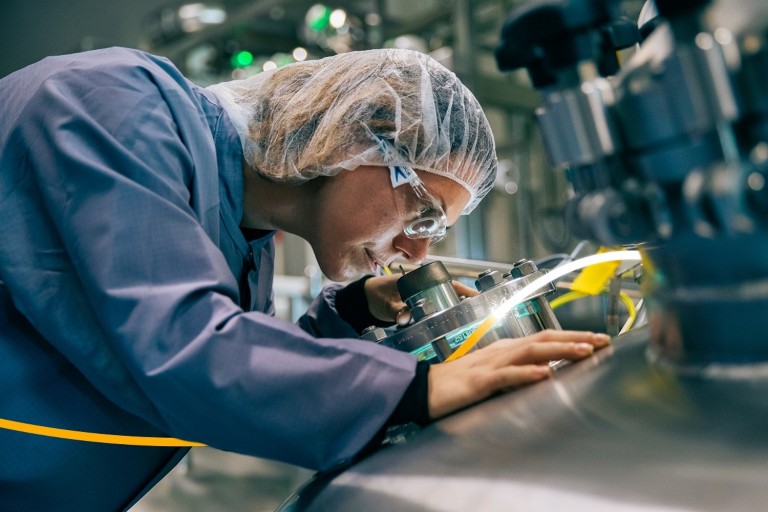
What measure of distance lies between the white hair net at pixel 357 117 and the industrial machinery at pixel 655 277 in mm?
448

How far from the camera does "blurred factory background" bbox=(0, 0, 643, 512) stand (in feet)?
8.22

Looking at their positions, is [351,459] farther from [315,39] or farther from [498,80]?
[315,39]

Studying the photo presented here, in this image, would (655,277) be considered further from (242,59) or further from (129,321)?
(242,59)

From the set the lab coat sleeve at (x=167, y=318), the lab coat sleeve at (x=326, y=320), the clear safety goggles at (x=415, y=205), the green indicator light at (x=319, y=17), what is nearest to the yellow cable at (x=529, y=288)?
the lab coat sleeve at (x=167, y=318)

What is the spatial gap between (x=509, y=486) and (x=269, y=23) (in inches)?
168

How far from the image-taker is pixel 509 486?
402mm

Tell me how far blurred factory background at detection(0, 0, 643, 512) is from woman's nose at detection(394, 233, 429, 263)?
1359 millimetres

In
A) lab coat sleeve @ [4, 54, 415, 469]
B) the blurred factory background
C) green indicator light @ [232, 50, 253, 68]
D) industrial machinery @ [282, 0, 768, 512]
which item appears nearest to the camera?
industrial machinery @ [282, 0, 768, 512]

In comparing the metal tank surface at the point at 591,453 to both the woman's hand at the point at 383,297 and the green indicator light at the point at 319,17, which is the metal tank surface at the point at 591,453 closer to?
the woman's hand at the point at 383,297

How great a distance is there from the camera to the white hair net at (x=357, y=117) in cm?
89

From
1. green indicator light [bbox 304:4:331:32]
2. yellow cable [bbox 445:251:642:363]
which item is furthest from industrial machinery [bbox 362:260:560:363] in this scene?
green indicator light [bbox 304:4:331:32]

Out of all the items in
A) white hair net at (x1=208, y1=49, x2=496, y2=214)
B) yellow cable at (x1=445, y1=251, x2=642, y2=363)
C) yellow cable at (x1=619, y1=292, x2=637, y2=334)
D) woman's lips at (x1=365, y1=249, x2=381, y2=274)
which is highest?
white hair net at (x1=208, y1=49, x2=496, y2=214)

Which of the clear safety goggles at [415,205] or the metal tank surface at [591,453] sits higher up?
the clear safety goggles at [415,205]

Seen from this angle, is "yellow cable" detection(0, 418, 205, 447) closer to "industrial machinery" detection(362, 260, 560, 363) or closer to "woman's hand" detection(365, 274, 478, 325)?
"industrial machinery" detection(362, 260, 560, 363)
